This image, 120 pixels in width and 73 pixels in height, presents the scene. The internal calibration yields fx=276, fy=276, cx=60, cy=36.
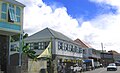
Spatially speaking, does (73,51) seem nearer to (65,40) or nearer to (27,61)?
(65,40)

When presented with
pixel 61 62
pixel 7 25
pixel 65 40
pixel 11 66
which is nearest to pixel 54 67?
pixel 61 62

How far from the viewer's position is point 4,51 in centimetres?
3050

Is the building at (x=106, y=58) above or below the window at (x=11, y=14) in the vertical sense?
below

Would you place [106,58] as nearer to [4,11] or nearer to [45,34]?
[45,34]

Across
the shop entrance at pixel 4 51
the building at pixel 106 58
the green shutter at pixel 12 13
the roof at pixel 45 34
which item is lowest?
the building at pixel 106 58

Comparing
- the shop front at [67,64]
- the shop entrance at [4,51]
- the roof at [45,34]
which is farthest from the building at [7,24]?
the roof at [45,34]

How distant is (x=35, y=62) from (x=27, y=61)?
4.10m

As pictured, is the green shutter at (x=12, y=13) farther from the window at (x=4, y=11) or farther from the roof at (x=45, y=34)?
the roof at (x=45, y=34)

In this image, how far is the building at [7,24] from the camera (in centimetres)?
2792

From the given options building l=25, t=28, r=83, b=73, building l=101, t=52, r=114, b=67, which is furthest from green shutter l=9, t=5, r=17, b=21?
building l=101, t=52, r=114, b=67

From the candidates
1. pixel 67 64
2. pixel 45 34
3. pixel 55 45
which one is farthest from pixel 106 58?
pixel 55 45

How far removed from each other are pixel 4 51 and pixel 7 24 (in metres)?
3.81

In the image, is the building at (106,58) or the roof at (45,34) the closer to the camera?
the roof at (45,34)

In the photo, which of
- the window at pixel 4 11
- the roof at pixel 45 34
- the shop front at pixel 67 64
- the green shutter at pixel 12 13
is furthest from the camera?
the roof at pixel 45 34
